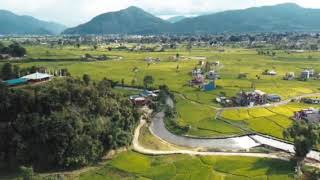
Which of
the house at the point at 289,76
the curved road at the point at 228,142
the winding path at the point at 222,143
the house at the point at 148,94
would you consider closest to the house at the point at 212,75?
the house at the point at 289,76

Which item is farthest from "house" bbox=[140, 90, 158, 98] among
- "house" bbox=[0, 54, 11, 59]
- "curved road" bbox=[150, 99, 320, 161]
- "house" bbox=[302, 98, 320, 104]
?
"house" bbox=[0, 54, 11, 59]

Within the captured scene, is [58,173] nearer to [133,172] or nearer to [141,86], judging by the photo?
[133,172]

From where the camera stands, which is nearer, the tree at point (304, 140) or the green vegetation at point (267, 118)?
the tree at point (304, 140)

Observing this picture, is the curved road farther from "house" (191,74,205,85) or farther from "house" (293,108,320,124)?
"house" (191,74,205,85)

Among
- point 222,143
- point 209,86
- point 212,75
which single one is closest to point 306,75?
point 212,75

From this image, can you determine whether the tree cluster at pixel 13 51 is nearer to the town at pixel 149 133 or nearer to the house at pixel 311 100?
the town at pixel 149 133

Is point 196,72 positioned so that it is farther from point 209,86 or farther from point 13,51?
point 13,51
